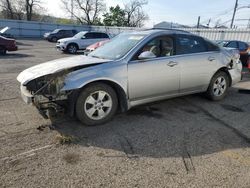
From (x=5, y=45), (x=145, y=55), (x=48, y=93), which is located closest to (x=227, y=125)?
(x=145, y=55)

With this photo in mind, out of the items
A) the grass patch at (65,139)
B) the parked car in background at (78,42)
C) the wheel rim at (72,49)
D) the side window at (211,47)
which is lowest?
the wheel rim at (72,49)

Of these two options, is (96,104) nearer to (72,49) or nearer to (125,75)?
(125,75)

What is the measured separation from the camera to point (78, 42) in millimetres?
18438

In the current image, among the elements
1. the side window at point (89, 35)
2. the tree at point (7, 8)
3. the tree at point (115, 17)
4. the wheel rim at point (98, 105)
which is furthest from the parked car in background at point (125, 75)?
the tree at point (7, 8)

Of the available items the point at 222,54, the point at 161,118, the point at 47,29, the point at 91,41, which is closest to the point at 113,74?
the point at 161,118

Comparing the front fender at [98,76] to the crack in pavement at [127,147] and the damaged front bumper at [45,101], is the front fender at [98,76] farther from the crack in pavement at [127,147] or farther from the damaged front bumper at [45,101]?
the crack in pavement at [127,147]

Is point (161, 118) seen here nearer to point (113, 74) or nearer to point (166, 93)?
point (166, 93)

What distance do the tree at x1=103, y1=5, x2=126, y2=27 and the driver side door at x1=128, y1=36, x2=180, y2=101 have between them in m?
46.5

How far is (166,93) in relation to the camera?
4.83m

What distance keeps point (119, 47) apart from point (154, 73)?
2.89 ft

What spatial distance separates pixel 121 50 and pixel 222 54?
2596 mm

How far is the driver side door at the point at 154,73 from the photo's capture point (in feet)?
14.2

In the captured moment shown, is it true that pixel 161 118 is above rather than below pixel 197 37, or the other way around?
below

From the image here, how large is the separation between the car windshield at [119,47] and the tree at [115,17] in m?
46.0
